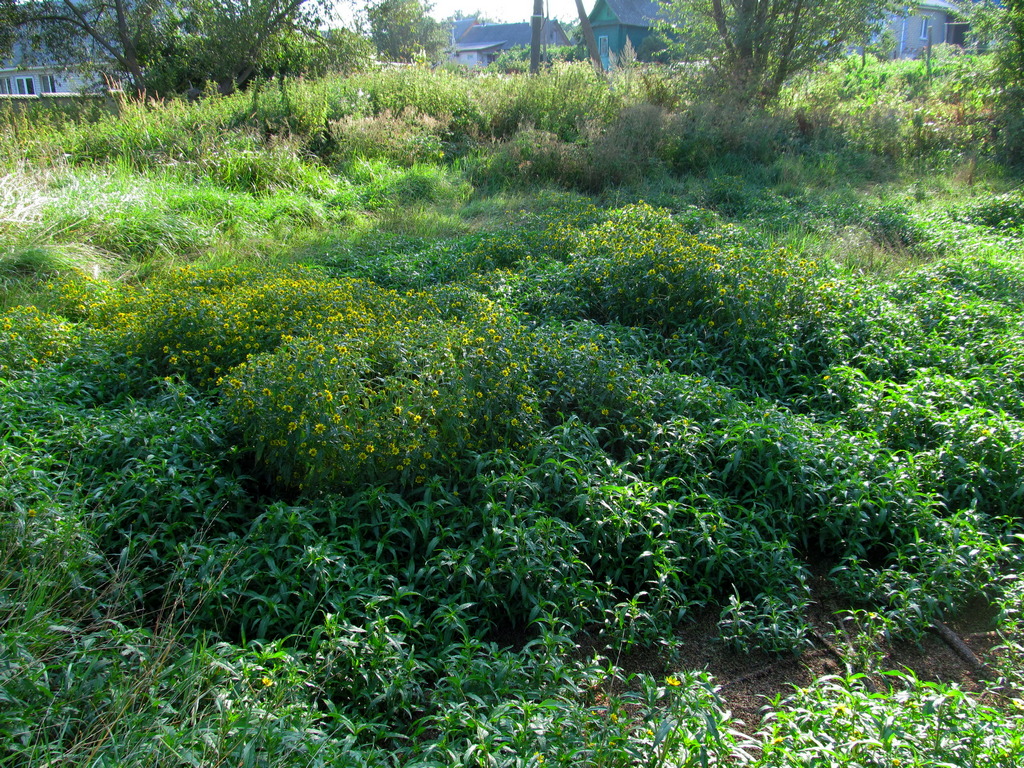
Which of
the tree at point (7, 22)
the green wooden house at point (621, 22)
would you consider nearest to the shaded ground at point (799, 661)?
the tree at point (7, 22)

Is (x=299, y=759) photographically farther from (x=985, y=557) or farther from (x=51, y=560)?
(x=985, y=557)

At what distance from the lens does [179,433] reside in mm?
3420

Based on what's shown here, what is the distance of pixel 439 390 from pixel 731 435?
5.08 ft

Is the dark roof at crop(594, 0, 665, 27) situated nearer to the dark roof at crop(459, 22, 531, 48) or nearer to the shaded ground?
the dark roof at crop(459, 22, 531, 48)

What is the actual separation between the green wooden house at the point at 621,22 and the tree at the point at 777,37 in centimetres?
2458

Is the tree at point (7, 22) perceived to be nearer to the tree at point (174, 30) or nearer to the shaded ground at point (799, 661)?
the tree at point (174, 30)

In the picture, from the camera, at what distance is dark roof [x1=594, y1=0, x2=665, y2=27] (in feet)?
125

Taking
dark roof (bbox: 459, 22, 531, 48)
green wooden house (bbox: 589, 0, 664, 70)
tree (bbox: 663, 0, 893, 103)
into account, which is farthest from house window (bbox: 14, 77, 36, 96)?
dark roof (bbox: 459, 22, 531, 48)

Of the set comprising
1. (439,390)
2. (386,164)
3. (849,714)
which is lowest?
(849,714)

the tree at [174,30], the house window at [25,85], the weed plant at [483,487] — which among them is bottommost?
the weed plant at [483,487]

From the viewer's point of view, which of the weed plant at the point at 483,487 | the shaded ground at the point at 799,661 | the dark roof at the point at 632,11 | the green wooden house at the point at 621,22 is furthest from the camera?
the green wooden house at the point at 621,22

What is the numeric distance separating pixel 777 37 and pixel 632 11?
90.9 ft

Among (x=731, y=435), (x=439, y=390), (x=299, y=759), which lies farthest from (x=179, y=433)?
(x=731, y=435)

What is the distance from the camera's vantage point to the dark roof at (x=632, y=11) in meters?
38.2
